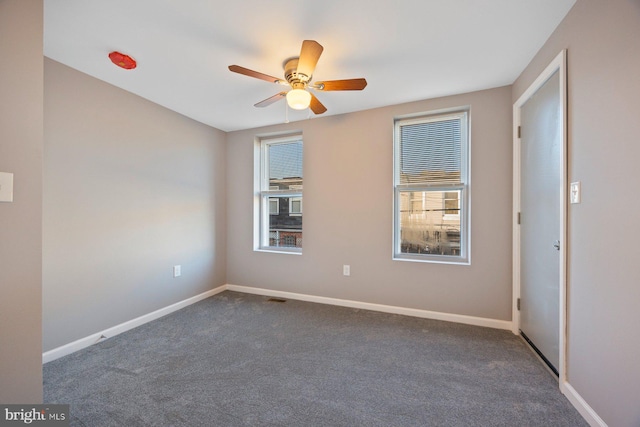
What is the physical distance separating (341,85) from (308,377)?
217cm

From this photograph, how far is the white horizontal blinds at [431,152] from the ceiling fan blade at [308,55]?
1.63 m

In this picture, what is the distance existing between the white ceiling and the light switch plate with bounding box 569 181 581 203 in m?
1.09

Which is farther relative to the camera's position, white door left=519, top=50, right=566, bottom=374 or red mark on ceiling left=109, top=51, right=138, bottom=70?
red mark on ceiling left=109, top=51, right=138, bottom=70

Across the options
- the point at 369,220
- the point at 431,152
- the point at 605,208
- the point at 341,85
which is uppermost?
the point at 341,85

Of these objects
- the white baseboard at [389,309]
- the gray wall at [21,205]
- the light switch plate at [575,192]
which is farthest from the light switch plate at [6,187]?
the light switch plate at [575,192]

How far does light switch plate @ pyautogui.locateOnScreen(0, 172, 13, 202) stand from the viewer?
42.8 inches

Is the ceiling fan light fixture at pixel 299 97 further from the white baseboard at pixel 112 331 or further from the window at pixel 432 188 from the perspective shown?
the white baseboard at pixel 112 331

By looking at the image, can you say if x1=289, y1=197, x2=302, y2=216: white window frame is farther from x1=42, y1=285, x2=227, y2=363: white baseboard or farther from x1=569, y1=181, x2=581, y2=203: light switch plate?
x1=569, y1=181, x2=581, y2=203: light switch plate

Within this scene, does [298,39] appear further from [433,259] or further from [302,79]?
[433,259]

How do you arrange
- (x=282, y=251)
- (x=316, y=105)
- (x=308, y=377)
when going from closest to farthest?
(x=308, y=377) → (x=316, y=105) → (x=282, y=251)

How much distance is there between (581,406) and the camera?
144cm

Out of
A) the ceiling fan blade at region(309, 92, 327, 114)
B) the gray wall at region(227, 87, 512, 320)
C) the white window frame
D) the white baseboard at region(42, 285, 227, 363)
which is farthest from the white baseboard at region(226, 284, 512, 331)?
the ceiling fan blade at region(309, 92, 327, 114)

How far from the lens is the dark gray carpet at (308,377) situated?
144cm

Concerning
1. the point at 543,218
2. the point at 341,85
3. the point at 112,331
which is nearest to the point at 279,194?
the point at 341,85
